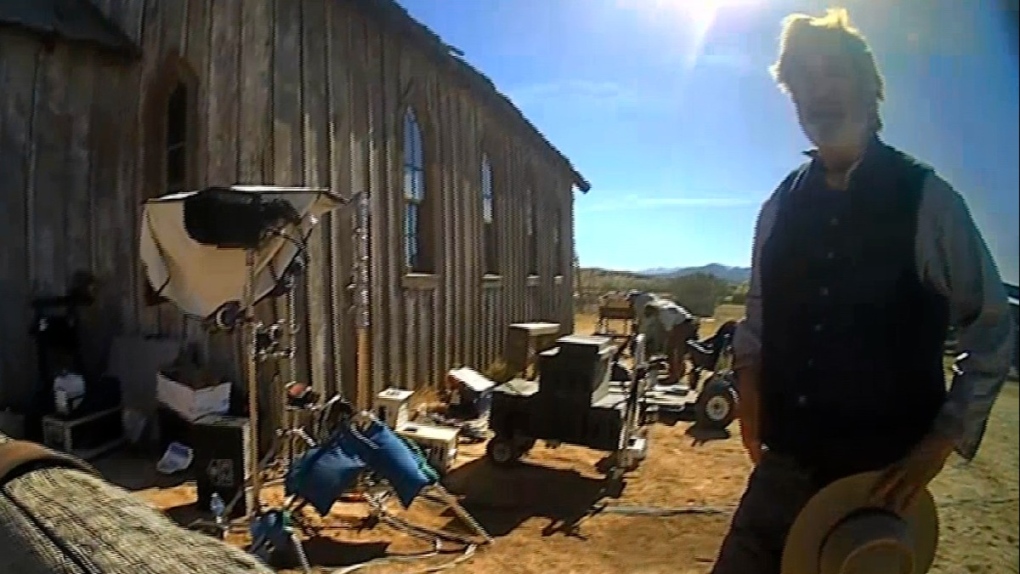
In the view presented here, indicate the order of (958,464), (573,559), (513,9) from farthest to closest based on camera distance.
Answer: (573,559)
(513,9)
(958,464)

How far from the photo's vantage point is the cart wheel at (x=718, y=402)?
119 centimetres

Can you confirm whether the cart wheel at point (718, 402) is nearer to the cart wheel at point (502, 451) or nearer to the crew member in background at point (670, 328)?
the crew member in background at point (670, 328)

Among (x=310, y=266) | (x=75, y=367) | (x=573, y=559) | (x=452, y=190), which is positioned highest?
(x=452, y=190)

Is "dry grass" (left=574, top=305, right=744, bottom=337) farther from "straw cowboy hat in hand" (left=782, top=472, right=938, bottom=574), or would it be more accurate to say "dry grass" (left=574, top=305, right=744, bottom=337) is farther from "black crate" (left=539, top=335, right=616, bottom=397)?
"straw cowboy hat in hand" (left=782, top=472, right=938, bottom=574)

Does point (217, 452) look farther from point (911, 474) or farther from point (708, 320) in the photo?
point (911, 474)

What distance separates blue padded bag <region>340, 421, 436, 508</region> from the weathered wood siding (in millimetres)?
127

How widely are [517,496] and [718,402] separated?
Result: 48 centimetres

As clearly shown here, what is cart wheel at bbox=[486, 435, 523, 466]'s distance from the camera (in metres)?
1.44

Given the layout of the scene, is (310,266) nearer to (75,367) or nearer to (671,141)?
(75,367)

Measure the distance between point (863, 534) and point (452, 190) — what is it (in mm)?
855

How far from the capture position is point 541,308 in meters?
1.29

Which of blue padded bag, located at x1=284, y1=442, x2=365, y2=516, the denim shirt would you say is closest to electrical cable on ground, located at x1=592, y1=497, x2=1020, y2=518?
the denim shirt

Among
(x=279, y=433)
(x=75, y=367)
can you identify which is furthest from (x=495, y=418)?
(x=75, y=367)

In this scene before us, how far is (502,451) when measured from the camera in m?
1.48
